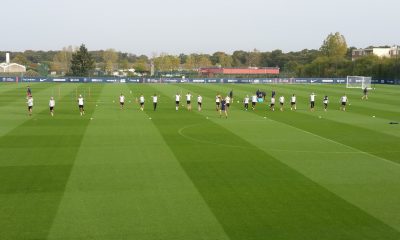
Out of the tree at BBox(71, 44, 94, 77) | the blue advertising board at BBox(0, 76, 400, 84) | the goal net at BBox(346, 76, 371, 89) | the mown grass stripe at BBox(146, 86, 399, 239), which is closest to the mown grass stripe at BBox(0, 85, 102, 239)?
the mown grass stripe at BBox(146, 86, 399, 239)

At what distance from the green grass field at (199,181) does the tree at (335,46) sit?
12184 cm

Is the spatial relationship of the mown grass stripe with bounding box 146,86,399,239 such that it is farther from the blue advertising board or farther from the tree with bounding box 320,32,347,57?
the tree with bounding box 320,32,347,57

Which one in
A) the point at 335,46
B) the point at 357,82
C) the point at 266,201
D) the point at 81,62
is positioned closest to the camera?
the point at 266,201

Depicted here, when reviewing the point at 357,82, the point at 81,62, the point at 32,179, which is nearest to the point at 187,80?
the point at 357,82

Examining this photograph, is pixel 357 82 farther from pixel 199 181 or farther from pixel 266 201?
pixel 266 201

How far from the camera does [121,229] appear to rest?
40.2 ft

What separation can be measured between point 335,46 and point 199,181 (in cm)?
Result: 14168

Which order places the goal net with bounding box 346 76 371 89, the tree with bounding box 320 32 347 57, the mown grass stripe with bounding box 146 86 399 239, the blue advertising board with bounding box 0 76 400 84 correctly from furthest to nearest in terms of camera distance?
the tree with bounding box 320 32 347 57, the blue advertising board with bounding box 0 76 400 84, the goal net with bounding box 346 76 371 89, the mown grass stripe with bounding box 146 86 399 239

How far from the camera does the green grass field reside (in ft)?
40.9

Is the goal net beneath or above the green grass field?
above

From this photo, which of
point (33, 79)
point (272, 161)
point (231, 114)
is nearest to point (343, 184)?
point (272, 161)

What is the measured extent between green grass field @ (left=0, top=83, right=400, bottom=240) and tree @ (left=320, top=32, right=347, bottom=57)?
122 m

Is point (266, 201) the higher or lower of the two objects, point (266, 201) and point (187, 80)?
the lower

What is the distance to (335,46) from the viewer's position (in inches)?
5910
